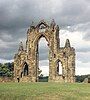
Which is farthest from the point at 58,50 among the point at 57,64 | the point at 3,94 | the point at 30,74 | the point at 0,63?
the point at 3,94

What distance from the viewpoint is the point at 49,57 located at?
57.8 m

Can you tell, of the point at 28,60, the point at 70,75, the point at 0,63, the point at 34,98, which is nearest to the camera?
the point at 34,98

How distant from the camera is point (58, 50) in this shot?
190 ft

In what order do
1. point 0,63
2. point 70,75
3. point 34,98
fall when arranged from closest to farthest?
point 34,98 → point 70,75 → point 0,63

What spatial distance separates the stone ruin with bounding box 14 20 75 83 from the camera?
185 ft

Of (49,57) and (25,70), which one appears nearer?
(49,57)

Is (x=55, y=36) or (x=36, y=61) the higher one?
(x=55, y=36)

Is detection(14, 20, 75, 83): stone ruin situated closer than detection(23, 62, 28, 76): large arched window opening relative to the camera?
Yes

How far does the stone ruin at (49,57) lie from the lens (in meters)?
56.3

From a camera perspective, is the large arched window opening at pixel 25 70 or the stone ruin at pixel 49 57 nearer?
the stone ruin at pixel 49 57

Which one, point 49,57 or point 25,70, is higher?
point 49,57

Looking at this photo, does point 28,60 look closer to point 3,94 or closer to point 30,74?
point 30,74

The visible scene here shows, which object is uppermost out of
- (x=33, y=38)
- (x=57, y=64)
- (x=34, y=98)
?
(x=33, y=38)

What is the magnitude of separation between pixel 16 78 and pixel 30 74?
2.93m
